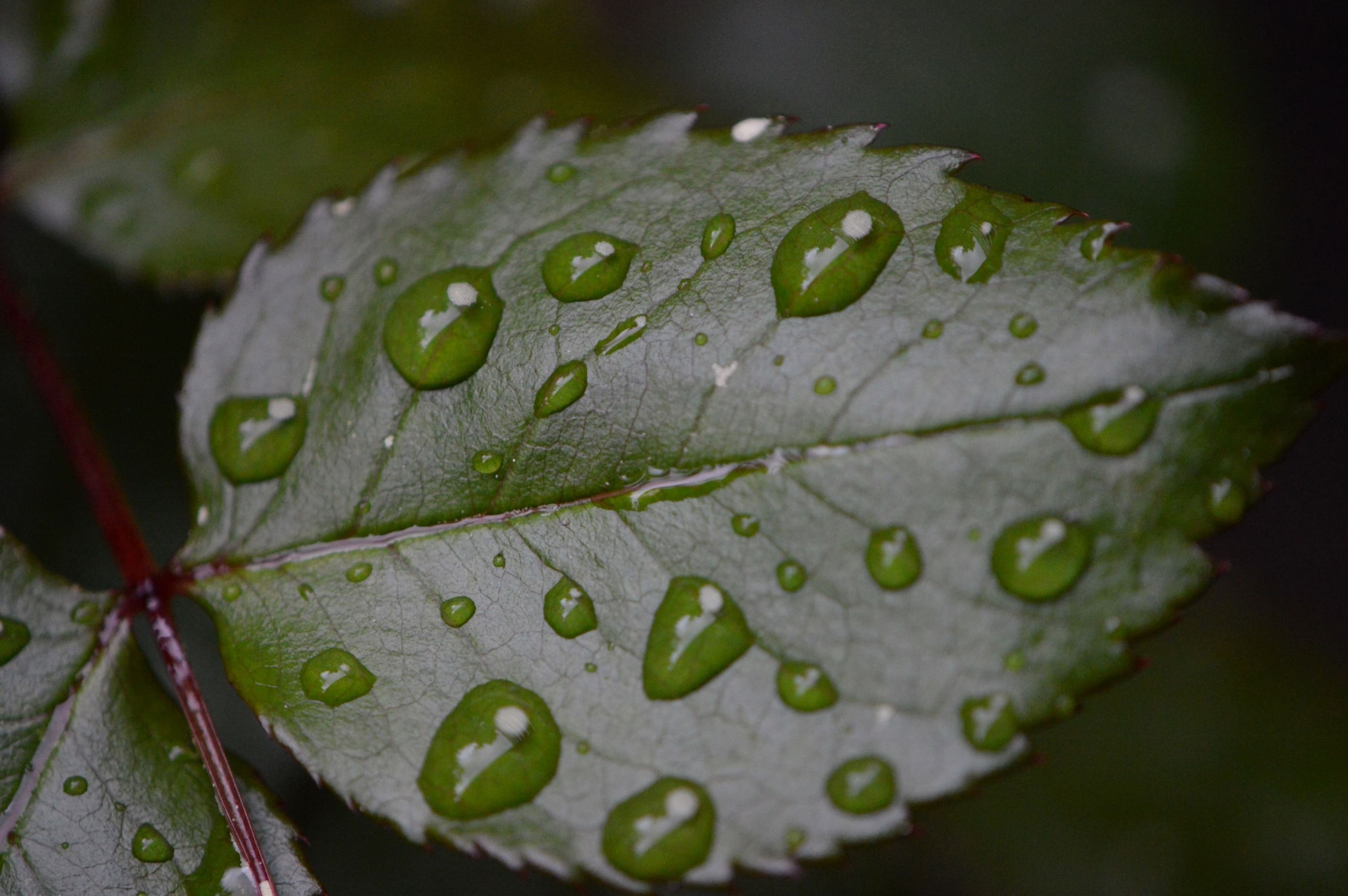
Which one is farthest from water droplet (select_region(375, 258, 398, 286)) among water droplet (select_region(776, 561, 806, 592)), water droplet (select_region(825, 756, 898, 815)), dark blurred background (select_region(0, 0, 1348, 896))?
dark blurred background (select_region(0, 0, 1348, 896))

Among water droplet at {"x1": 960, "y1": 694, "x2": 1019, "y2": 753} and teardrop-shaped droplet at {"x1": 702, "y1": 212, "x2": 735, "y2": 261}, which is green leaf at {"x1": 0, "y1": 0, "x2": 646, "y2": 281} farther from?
water droplet at {"x1": 960, "y1": 694, "x2": 1019, "y2": 753}

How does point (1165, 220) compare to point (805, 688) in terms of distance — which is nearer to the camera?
point (805, 688)

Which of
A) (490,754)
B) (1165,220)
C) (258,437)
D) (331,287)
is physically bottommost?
(1165,220)

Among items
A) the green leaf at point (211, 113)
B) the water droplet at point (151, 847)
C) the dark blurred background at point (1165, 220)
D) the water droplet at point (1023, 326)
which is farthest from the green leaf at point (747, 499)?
the dark blurred background at point (1165, 220)

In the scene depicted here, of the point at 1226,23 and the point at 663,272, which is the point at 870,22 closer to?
the point at 1226,23

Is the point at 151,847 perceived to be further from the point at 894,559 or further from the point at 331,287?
the point at 894,559

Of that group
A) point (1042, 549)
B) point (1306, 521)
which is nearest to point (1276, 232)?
point (1306, 521)

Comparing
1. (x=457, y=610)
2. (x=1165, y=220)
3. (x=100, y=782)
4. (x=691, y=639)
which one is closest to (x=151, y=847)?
(x=100, y=782)

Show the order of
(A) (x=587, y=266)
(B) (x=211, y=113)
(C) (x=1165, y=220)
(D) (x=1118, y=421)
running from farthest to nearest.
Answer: (C) (x=1165, y=220) < (B) (x=211, y=113) < (A) (x=587, y=266) < (D) (x=1118, y=421)
